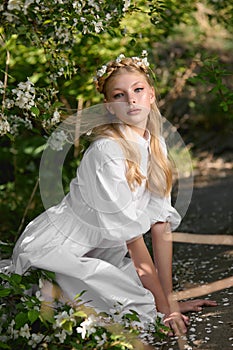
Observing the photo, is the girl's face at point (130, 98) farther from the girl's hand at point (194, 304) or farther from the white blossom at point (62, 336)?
the white blossom at point (62, 336)

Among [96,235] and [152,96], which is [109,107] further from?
[96,235]

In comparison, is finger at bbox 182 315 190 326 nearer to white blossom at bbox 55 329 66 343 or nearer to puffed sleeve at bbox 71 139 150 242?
puffed sleeve at bbox 71 139 150 242

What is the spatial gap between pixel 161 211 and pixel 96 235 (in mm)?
319

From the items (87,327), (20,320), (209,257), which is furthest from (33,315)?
(209,257)

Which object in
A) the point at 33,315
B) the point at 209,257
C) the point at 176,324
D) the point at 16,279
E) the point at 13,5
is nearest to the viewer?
the point at 33,315

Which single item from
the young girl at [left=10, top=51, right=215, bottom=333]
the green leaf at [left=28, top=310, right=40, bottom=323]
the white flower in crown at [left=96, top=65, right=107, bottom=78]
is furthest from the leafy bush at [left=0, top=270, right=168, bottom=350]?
the white flower in crown at [left=96, top=65, right=107, bottom=78]

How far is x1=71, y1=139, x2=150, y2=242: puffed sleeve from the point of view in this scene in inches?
109

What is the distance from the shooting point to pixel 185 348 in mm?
2512

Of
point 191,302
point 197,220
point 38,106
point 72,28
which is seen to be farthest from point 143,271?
point 197,220

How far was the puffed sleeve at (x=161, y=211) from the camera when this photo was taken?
9.78 feet

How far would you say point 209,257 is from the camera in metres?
3.80

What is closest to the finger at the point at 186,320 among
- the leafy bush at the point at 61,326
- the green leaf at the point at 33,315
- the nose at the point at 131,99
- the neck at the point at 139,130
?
the leafy bush at the point at 61,326

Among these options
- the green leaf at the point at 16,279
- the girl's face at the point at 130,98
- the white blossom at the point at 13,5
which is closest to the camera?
the green leaf at the point at 16,279

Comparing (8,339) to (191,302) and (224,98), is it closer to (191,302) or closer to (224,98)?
(191,302)
